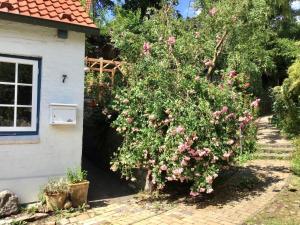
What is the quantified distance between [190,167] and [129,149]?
1.50m

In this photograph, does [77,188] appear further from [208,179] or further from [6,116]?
[208,179]

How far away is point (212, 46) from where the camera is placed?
9.40m

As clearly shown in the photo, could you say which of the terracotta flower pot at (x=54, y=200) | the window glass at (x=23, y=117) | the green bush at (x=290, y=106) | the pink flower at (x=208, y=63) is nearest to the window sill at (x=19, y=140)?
the window glass at (x=23, y=117)

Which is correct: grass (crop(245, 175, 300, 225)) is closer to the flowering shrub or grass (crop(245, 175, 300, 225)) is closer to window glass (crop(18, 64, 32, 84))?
the flowering shrub

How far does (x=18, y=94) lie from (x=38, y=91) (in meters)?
0.39

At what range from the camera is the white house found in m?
7.29

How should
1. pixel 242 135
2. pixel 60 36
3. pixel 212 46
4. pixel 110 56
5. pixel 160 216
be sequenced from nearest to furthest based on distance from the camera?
pixel 160 216
pixel 60 36
pixel 242 135
pixel 212 46
pixel 110 56

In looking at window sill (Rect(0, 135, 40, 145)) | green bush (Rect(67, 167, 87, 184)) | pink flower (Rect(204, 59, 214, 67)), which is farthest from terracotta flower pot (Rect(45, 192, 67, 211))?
pink flower (Rect(204, 59, 214, 67))

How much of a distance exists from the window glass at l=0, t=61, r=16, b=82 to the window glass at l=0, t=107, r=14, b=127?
576mm

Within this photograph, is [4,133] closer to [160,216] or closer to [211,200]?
[160,216]

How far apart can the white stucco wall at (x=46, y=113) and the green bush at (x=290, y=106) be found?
940cm

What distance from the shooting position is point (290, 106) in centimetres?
1459

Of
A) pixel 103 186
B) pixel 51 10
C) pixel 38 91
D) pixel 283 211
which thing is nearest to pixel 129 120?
pixel 38 91

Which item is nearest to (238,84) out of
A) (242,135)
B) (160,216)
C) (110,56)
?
(242,135)
